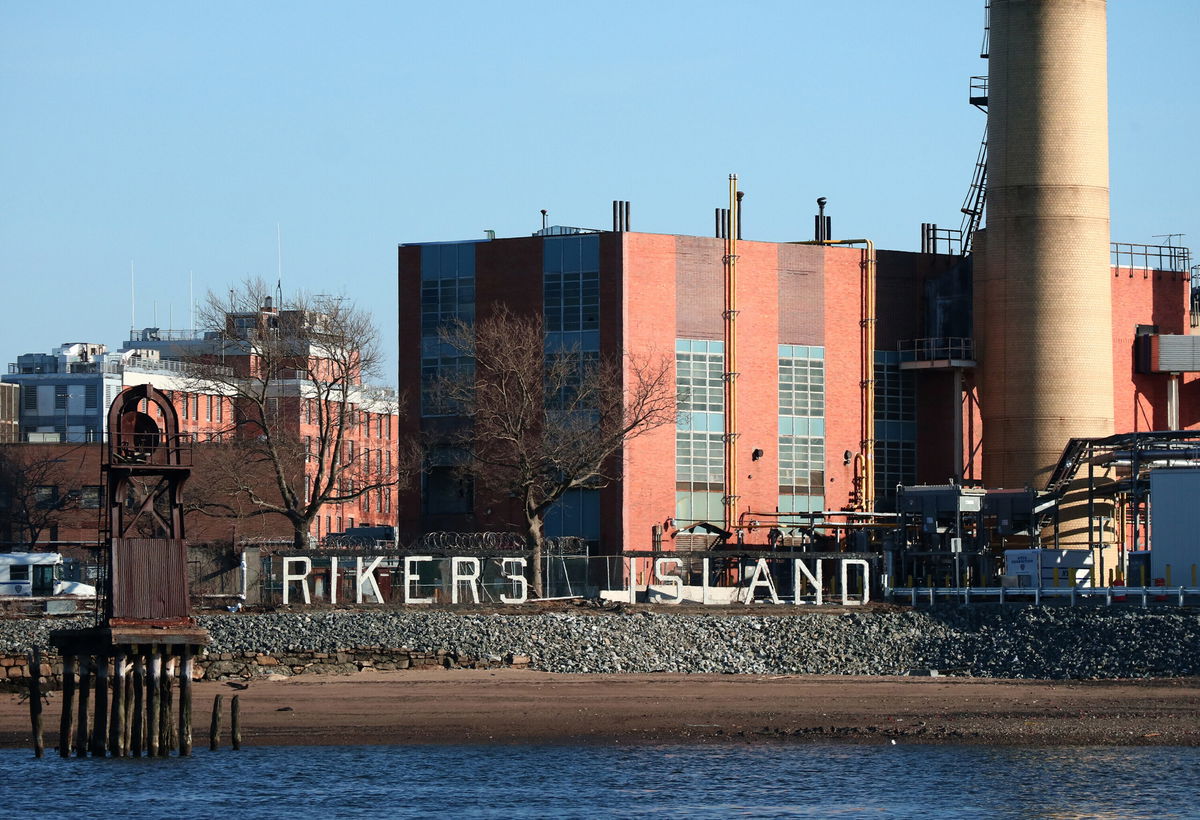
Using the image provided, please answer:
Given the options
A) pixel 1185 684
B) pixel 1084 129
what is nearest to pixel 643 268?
pixel 1084 129

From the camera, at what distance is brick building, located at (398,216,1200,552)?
85188mm

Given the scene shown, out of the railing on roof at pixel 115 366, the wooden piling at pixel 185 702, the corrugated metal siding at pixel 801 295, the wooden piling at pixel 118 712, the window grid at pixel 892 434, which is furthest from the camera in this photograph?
the railing on roof at pixel 115 366

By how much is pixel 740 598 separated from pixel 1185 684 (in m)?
19.8

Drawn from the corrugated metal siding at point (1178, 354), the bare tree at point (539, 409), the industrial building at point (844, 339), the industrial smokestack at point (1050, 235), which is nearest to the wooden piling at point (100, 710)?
the bare tree at point (539, 409)

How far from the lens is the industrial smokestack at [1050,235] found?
3319 inches

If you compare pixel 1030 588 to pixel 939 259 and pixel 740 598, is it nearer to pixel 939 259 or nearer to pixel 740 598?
pixel 740 598

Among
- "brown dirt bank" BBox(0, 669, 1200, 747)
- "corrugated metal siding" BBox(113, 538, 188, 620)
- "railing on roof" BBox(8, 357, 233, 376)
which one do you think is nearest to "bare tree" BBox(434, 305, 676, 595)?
"brown dirt bank" BBox(0, 669, 1200, 747)

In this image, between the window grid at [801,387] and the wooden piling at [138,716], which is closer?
the wooden piling at [138,716]

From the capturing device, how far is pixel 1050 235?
8462 centimetres

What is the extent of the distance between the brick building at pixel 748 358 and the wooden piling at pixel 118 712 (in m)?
41.0

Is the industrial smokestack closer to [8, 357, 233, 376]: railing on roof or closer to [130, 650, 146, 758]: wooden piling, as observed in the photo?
[130, 650, 146, 758]: wooden piling

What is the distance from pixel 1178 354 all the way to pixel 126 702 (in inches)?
2424

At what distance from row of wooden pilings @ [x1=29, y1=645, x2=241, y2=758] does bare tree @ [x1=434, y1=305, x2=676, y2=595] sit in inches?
1233

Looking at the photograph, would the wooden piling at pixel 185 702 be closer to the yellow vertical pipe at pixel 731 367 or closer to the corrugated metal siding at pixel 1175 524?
the corrugated metal siding at pixel 1175 524
